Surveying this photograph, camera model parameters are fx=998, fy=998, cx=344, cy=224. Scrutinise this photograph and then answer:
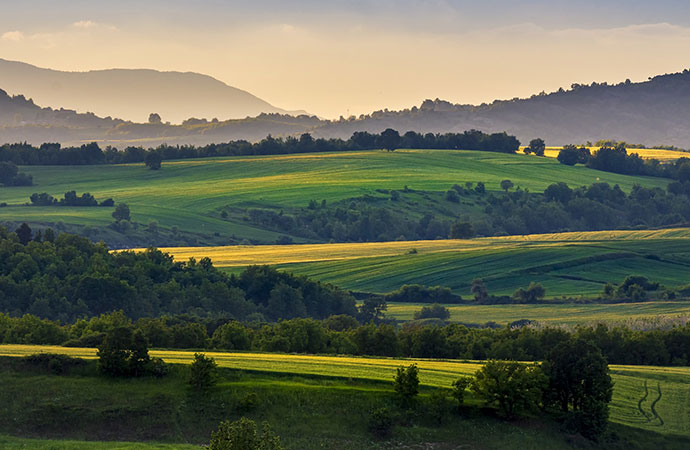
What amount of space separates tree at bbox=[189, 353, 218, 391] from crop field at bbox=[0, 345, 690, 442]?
330cm

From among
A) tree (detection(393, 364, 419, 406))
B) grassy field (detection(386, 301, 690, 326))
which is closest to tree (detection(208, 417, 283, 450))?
tree (detection(393, 364, 419, 406))

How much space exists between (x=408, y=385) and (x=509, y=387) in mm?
6005

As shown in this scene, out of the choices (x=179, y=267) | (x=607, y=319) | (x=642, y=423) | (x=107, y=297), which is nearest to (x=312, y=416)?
(x=642, y=423)

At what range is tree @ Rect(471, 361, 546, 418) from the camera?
58469 millimetres

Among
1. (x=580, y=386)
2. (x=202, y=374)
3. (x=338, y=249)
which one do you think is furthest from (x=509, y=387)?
(x=338, y=249)

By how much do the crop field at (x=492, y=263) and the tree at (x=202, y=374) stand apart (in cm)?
9720

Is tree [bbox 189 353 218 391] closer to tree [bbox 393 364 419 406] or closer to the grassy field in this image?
tree [bbox 393 364 419 406]

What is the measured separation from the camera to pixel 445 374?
215 ft

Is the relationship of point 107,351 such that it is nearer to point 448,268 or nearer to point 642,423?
point 642,423

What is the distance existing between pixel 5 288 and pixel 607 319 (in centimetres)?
6991

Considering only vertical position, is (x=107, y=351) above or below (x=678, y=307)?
above

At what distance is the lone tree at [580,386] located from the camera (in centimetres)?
5791

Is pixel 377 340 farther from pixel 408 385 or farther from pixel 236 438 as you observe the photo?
pixel 236 438

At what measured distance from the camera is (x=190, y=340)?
75812mm
